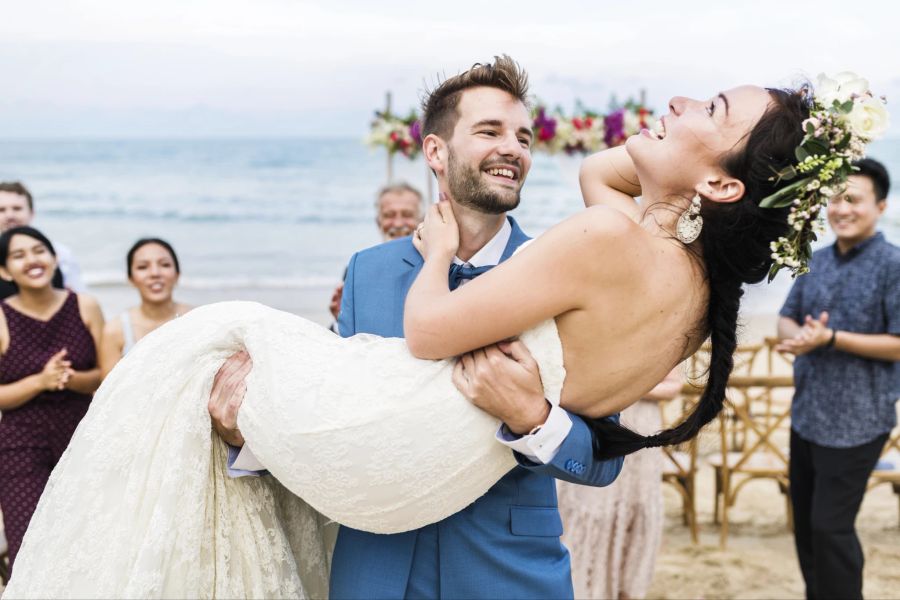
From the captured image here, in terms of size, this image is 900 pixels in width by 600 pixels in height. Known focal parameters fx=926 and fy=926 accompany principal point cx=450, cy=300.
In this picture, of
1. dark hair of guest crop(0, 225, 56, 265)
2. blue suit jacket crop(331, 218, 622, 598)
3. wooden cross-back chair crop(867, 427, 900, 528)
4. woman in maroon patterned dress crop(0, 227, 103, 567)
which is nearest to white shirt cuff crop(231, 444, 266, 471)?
blue suit jacket crop(331, 218, 622, 598)

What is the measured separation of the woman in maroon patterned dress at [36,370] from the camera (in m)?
4.73

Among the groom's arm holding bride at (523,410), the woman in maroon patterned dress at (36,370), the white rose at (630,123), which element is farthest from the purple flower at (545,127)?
the groom's arm holding bride at (523,410)

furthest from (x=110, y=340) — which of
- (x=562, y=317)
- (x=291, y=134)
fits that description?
(x=291, y=134)

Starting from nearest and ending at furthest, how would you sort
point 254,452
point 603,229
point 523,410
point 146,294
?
point 603,229 < point 523,410 < point 254,452 < point 146,294

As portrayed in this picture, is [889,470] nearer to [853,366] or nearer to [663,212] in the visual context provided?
[853,366]

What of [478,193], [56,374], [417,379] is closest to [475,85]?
[478,193]

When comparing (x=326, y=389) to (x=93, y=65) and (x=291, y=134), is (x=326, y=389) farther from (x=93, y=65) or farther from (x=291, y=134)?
(x=291, y=134)

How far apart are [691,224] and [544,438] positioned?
651mm

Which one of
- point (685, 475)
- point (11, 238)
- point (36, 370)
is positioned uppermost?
point (11, 238)

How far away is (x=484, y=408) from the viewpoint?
7.52 ft

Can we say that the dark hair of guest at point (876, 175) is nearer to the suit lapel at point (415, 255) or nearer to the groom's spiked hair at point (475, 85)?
the groom's spiked hair at point (475, 85)

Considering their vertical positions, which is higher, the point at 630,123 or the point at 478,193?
the point at 630,123

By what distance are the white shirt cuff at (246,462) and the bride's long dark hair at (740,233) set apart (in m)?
0.91

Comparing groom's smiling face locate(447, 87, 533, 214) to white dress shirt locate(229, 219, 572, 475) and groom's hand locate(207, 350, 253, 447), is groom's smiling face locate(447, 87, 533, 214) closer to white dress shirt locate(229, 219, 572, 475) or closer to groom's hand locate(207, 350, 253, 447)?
white dress shirt locate(229, 219, 572, 475)
